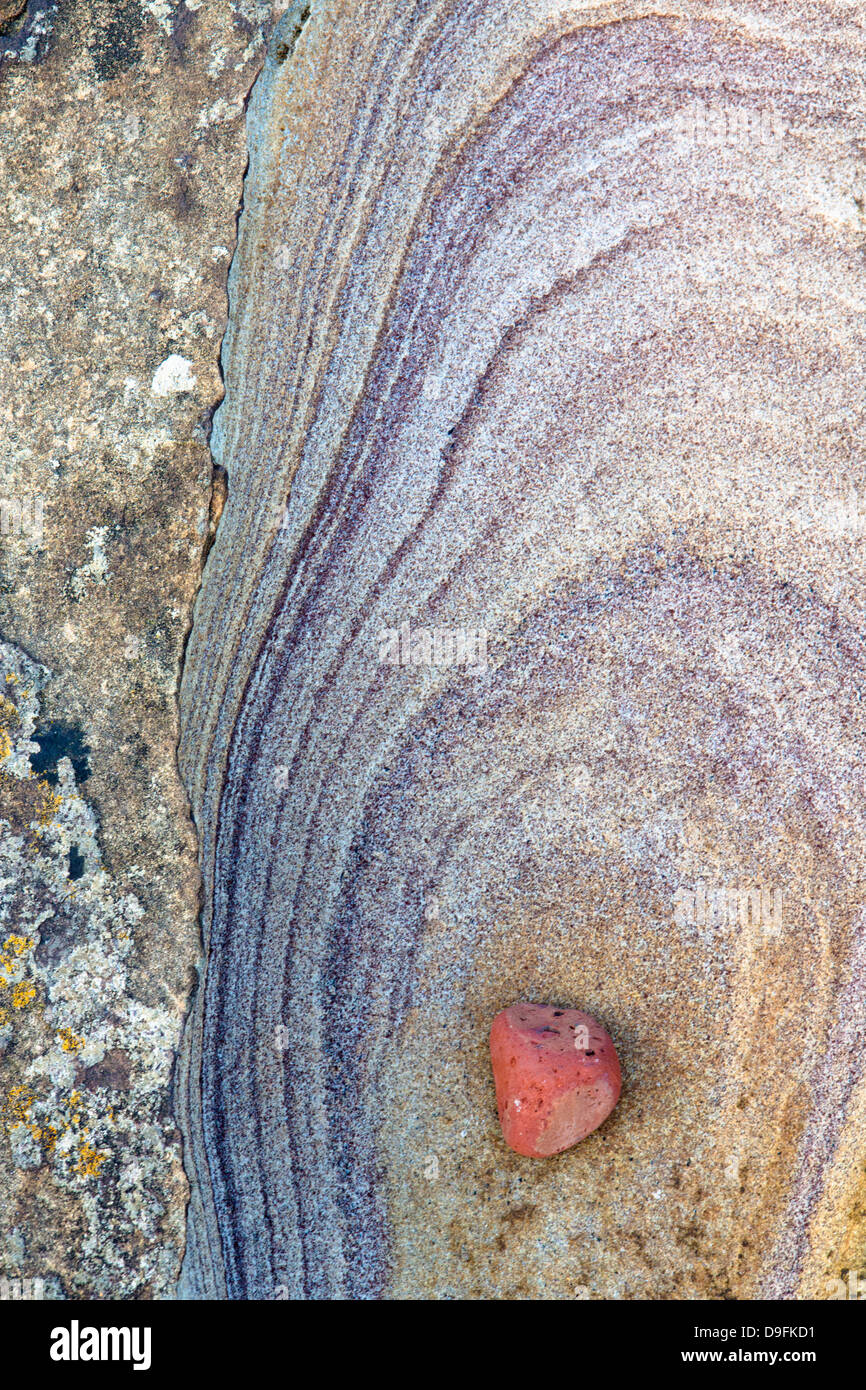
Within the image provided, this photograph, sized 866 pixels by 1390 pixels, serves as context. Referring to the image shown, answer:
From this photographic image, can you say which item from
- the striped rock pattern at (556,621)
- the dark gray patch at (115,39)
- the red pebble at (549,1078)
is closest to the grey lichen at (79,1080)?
the striped rock pattern at (556,621)

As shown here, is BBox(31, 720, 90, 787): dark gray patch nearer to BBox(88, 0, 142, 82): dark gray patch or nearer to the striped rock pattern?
the striped rock pattern

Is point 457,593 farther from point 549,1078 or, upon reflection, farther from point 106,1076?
point 106,1076

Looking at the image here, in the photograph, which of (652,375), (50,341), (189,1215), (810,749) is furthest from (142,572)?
(810,749)

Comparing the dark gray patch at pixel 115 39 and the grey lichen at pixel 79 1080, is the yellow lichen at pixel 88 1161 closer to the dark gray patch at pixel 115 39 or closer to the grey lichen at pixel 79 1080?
the grey lichen at pixel 79 1080

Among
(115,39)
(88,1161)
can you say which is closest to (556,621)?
(88,1161)

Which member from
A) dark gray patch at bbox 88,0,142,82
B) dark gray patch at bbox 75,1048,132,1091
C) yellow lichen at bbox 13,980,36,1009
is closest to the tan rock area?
dark gray patch at bbox 88,0,142,82
